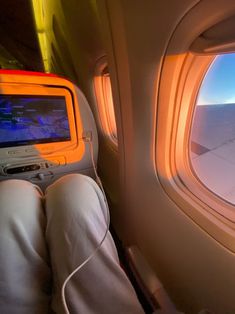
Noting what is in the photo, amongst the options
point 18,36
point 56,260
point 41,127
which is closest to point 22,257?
point 56,260

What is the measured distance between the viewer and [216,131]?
3.05 ft

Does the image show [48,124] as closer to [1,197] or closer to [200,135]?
[1,197]

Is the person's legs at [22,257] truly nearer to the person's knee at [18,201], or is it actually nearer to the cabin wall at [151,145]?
the person's knee at [18,201]

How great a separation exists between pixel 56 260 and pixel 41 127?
2.16ft

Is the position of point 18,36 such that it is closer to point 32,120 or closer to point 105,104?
point 105,104

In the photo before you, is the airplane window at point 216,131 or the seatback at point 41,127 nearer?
the airplane window at point 216,131

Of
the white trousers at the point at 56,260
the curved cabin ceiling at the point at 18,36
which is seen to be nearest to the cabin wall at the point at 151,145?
the white trousers at the point at 56,260

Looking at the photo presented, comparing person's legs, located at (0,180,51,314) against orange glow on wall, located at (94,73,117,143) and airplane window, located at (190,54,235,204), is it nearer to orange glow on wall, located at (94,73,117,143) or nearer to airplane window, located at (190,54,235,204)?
airplane window, located at (190,54,235,204)

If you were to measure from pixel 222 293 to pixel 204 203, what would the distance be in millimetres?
313

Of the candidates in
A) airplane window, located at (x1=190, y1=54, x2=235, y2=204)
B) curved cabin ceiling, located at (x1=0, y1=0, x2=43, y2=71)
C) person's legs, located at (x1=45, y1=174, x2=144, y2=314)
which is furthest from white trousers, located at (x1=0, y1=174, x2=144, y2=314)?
curved cabin ceiling, located at (x1=0, y1=0, x2=43, y2=71)

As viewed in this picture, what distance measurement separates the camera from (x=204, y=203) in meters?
0.85

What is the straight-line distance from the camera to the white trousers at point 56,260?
0.62m

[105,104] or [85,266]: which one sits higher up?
[105,104]

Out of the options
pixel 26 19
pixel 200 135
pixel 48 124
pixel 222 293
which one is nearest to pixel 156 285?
pixel 222 293
